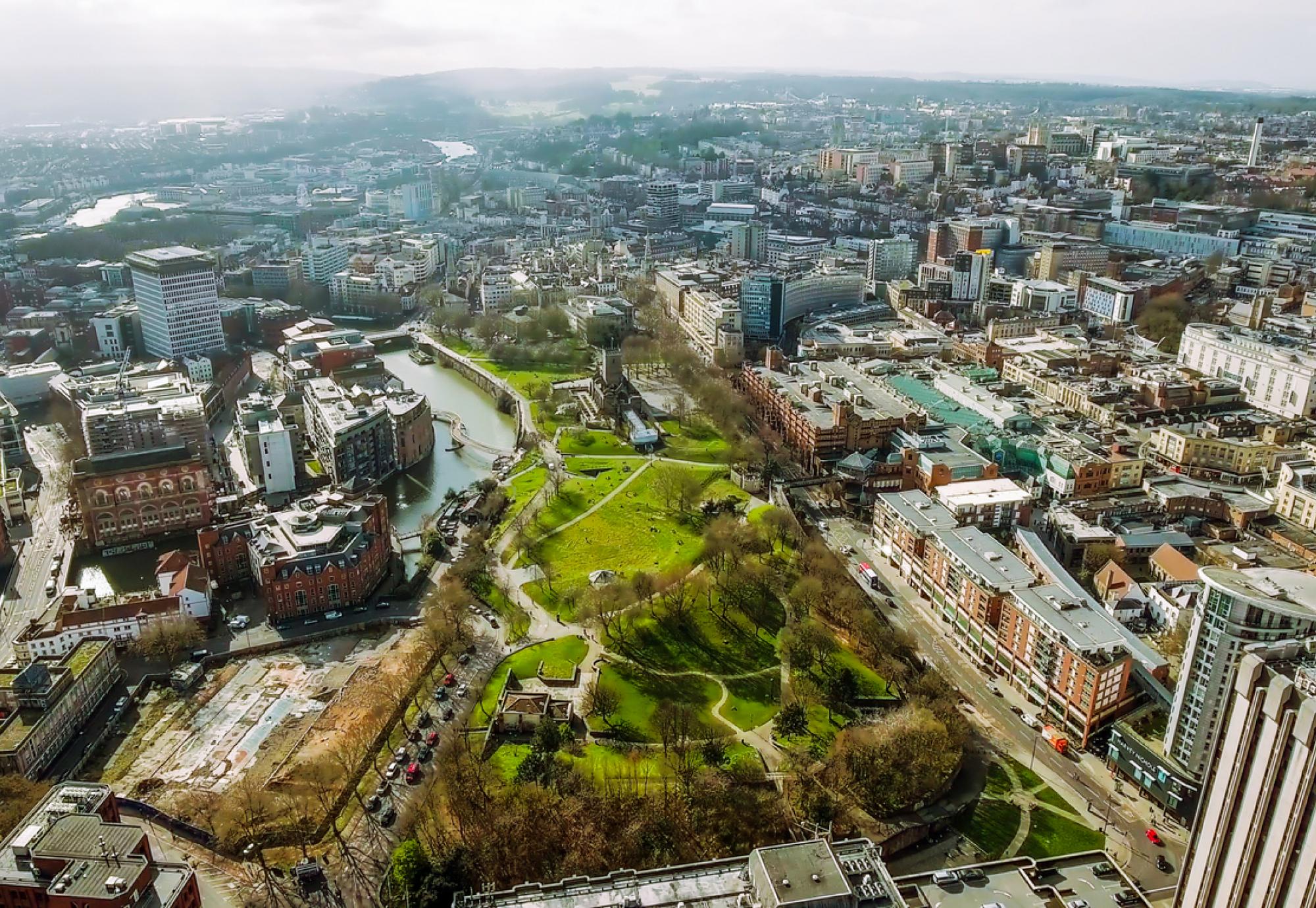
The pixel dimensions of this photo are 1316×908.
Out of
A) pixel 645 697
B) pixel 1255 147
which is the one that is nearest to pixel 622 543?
pixel 645 697

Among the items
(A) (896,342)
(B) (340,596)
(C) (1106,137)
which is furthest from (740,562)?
(C) (1106,137)

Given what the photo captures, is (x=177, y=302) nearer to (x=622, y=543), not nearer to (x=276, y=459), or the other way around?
(x=276, y=459)

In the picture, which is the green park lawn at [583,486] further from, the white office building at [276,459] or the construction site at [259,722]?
the white office building at [276,459]

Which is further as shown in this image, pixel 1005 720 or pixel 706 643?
pixel 706 643

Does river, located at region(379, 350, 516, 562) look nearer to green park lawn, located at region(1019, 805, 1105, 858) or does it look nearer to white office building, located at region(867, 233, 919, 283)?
green park lawn, located at region(1019, 805, 1105, 858)

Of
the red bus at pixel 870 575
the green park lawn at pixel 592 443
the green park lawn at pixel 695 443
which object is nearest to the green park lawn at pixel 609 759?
the red bus at pixel 870 575

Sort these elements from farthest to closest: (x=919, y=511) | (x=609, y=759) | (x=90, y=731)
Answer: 1. (x=919, y=511)
2. (x=90, y=731)
3. (x=609, y=759)

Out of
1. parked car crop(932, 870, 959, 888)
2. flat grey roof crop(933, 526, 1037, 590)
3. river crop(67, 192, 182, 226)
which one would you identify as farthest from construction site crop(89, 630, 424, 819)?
river crop(67, 192, 182, 226)

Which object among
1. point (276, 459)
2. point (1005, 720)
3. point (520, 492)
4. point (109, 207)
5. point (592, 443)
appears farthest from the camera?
point (109, 207)
